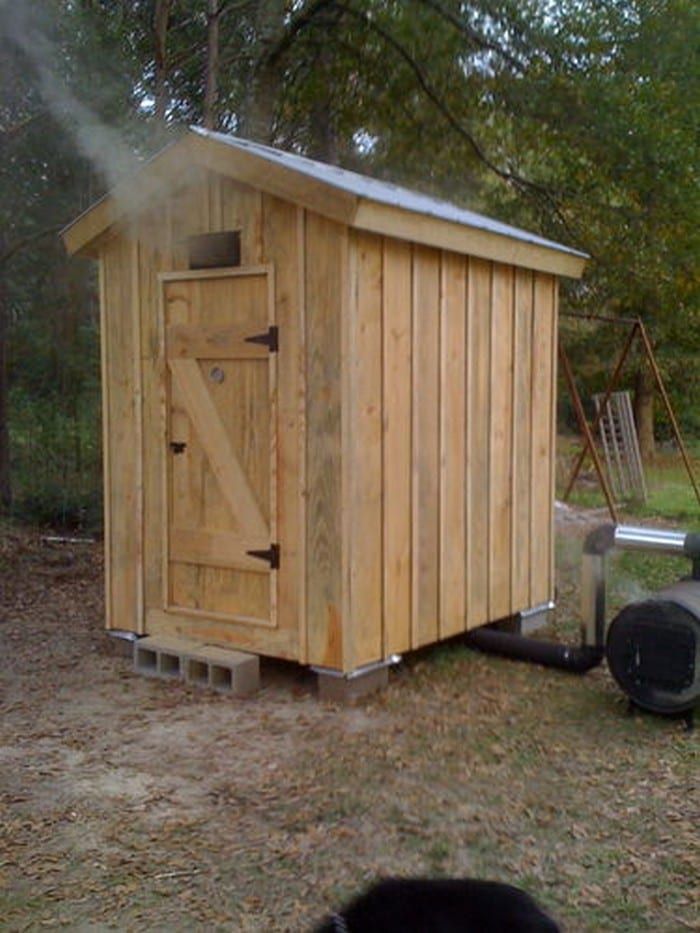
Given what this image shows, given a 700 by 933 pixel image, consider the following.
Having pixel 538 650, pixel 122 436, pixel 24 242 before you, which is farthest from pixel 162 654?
pixel 24 242

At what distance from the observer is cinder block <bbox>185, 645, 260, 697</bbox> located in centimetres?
536

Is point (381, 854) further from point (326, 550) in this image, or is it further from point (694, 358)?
point (694, 358)

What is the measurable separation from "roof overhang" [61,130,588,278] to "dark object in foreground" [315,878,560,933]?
3848 millimetres

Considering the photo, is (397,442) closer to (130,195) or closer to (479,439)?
(479,439)

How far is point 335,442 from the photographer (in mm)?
5203

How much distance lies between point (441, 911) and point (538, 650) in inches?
185

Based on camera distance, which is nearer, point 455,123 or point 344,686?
point 344,686

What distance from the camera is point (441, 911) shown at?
142 cm

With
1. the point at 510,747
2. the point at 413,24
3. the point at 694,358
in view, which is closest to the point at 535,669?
the point at 510,747

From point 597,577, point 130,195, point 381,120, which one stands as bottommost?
point 597,577

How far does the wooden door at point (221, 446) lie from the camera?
5.49m

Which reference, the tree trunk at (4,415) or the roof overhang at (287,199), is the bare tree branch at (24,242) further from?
the roof overhang at (287,199)

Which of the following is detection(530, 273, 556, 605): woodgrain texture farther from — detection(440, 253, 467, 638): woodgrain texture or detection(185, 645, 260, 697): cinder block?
detection(185, 645, 260, 697): cinder block

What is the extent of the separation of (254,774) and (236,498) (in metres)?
1.66
